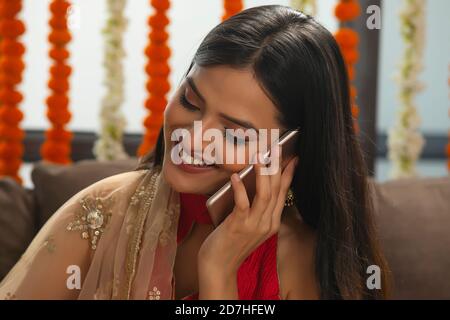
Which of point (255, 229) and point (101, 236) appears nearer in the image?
point (255, 229)

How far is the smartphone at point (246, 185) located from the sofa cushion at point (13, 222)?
2.27 feet

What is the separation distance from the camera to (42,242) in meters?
1.41

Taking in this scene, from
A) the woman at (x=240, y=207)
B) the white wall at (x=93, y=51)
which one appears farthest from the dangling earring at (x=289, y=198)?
the white wall at (x=93, y=51)

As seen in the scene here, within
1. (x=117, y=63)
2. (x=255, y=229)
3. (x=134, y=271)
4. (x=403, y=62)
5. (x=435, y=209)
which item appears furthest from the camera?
(x=403, y=62)

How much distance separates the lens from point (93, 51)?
7.74ft

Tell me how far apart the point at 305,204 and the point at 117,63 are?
858 mm

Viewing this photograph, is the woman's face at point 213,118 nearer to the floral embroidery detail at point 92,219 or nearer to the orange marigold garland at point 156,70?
the floral embroidery detail at point 92,219

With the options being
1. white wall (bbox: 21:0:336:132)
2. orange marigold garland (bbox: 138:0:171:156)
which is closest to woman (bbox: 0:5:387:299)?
orange marigold garland (bbox: 138:0:171:156)

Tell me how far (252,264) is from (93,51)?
1.19 m

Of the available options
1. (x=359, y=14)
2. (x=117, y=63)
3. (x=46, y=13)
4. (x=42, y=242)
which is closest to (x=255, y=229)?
(x=42, y=242)

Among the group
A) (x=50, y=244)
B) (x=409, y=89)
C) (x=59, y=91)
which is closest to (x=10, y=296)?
(x=50, y=244)

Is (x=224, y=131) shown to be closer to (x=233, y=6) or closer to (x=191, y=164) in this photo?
(x=191, y=164)

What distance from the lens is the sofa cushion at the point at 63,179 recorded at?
1815 millimetres

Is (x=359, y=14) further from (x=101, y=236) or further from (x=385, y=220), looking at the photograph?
(x=101, y=236)
